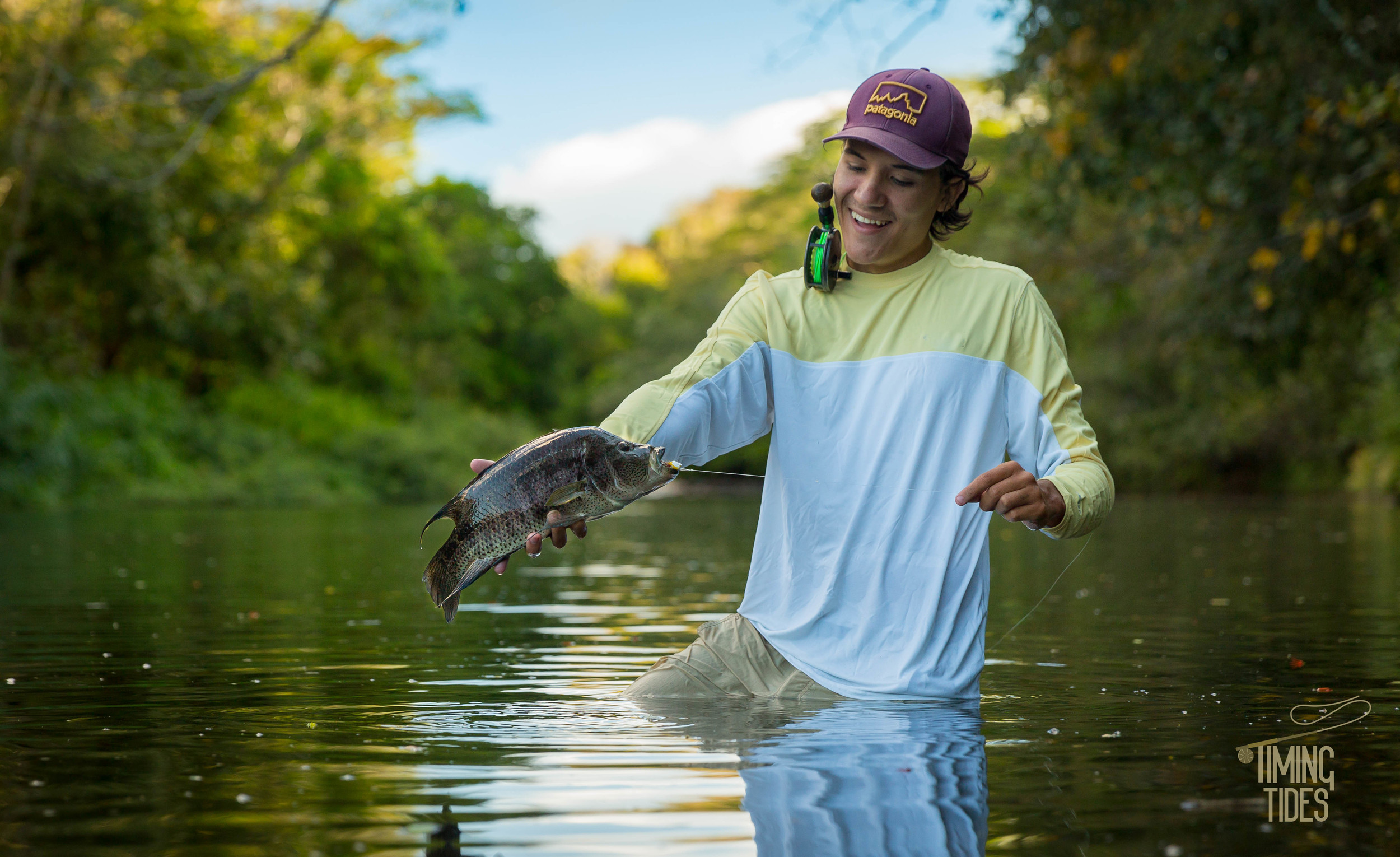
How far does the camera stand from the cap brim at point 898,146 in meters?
4.44

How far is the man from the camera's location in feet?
14.6

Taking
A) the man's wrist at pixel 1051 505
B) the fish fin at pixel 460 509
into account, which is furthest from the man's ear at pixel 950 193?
the fish fin at pixel 460 509

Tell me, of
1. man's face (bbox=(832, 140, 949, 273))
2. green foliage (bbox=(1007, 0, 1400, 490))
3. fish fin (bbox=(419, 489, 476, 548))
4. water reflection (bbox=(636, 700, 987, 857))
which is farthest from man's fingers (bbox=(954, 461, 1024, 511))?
green foliage (bbox=(1007, 0, 1400, 490))

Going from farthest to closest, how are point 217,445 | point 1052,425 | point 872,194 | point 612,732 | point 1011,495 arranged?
1. point 217,445
2. point 612,732
3. point 872,194
4. point 1052,425
5. point 1011,495

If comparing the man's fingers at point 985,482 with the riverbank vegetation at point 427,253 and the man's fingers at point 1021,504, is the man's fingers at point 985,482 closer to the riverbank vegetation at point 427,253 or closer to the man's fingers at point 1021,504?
the man's fingers at point 1021,504

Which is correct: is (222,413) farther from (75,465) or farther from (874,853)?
(874,853)

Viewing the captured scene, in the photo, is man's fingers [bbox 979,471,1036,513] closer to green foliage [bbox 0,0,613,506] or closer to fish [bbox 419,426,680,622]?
fish [bbox 419,426,680,622]

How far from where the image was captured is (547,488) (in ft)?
13.2

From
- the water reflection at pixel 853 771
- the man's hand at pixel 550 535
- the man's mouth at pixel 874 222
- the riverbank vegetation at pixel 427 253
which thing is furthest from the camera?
the riverbank vegetation at pixel 427 253

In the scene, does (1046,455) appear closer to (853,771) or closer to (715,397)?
(715,397)

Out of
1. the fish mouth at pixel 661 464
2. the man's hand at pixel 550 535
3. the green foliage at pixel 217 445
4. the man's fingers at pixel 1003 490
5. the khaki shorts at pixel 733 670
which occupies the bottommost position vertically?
the khaki shorts at pixel 733 670

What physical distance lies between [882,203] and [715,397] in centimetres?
72

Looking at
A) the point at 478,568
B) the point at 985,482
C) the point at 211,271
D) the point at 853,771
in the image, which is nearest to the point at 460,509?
the point at 478,568

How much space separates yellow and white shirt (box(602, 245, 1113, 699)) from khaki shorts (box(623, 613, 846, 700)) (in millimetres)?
97
